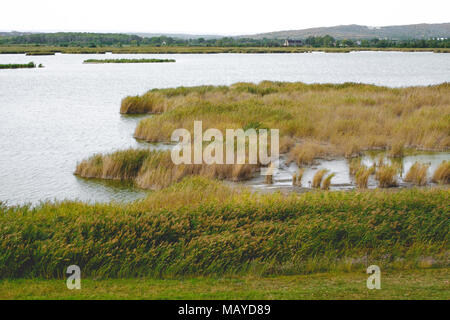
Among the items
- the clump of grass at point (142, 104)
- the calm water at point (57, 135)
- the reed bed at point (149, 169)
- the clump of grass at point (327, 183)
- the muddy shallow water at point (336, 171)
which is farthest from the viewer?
the clump of grass at point (142, 104)

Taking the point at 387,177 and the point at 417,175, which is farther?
the point at 417,175

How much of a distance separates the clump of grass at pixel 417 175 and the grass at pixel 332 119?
3.60 meters

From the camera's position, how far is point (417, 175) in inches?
617

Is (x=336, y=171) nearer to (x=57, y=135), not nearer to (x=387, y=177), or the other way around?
(x=387, y=177)

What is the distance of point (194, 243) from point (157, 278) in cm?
86

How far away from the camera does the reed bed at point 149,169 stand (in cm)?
1586

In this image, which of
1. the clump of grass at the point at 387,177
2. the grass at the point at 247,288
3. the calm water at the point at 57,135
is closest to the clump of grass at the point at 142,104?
the calm water at the point at 57,135

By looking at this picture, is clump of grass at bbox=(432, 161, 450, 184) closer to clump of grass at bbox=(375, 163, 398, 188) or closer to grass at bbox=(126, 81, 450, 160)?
clump of grass at bbox=(375, 163, 398, 188)

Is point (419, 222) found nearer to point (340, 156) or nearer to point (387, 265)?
point (387, 265)

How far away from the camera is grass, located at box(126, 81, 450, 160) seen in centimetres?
2083

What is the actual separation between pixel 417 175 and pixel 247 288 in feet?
32.7

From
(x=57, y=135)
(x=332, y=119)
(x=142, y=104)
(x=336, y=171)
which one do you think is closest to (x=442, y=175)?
(x=336, y=171)

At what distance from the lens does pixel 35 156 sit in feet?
69.6

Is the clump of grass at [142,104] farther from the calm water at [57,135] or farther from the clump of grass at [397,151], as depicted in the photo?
the clump of grass at [397,151]
